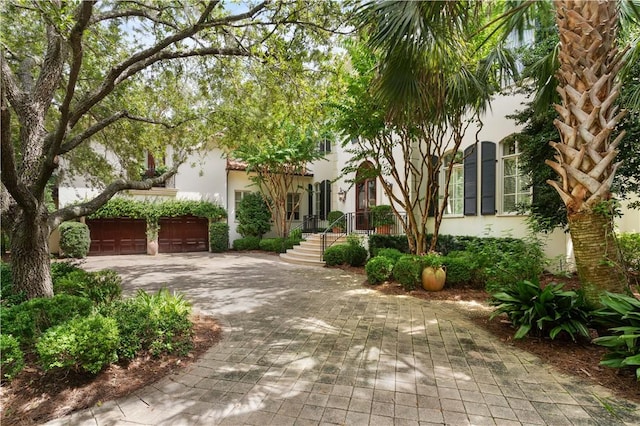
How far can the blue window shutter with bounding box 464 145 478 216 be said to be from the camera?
937 centimetres

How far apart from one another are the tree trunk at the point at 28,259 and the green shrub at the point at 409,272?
6.32 metres

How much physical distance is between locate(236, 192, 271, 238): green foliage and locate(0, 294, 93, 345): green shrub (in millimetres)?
12259

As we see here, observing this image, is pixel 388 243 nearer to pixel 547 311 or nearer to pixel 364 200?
pixel 364 200

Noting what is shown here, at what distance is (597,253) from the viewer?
352 centimetres

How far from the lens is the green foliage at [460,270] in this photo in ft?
22.4

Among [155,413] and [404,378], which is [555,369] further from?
[155,413]

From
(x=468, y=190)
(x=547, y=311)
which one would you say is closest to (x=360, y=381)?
(x=547, y=311)

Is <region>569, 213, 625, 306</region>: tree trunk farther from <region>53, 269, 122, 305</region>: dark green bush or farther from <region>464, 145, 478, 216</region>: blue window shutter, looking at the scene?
<region>53, 269, 122, 305</region>: dark green bush

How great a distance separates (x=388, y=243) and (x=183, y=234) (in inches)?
421

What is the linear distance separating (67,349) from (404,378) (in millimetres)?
3197

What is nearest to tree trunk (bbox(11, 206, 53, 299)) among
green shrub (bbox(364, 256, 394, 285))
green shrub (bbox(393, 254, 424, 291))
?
green shrub (bbox(364, 256, 394, 285))

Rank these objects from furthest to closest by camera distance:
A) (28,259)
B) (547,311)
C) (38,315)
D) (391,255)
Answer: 1. (391,255)
2. (28,259)
3. (547,311)
4. (38,315)

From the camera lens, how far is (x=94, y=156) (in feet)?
29.9

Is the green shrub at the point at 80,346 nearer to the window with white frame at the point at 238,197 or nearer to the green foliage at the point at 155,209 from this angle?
the green foliage at the point at 155,209
